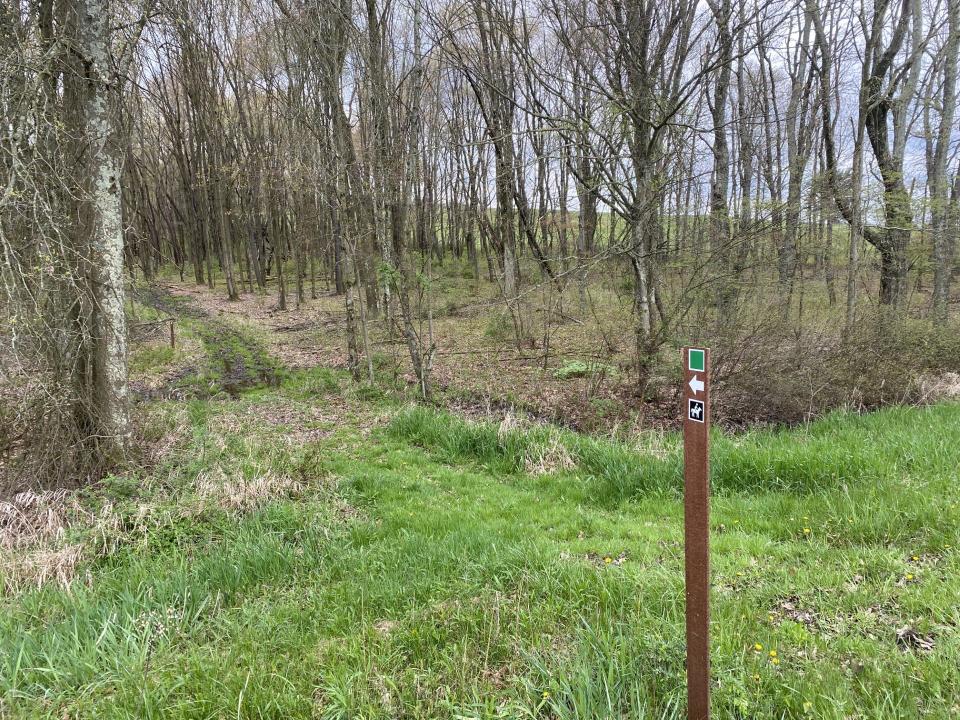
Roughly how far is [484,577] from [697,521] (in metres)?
2.05

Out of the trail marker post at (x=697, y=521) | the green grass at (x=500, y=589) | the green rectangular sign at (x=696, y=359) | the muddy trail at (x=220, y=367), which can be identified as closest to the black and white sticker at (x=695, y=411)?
the trail marker post at (x=697, y=521)

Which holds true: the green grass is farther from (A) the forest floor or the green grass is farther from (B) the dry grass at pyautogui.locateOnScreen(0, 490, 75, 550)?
(B) the dry grass at pyautogui.locateOnScreen(0, 490, 75, 550)

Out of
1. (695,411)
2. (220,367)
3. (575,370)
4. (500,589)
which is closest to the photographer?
(695,411)

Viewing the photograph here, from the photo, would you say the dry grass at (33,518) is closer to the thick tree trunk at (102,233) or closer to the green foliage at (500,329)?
the thick tree trunk at (102,233)

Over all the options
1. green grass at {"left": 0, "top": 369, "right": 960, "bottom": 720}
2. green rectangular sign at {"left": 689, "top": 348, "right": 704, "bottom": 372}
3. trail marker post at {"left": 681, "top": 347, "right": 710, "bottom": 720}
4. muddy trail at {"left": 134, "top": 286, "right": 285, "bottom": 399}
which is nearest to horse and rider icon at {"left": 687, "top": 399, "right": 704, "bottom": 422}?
trail marker post at {"left": 681, "top": 347, "right": 710, "bottom": 720}

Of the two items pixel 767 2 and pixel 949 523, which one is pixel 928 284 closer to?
pixel 767 2

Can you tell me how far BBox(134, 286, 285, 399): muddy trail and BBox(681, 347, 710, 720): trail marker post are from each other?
7617 millimetres

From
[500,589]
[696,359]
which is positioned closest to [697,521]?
[696,359]

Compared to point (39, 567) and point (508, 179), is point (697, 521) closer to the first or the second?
point (39, 567)

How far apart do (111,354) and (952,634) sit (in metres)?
7.27

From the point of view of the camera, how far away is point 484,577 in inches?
140

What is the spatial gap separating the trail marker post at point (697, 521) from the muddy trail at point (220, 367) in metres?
7.62

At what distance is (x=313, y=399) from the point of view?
9508mm

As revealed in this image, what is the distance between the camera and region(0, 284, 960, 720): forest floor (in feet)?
7.98
